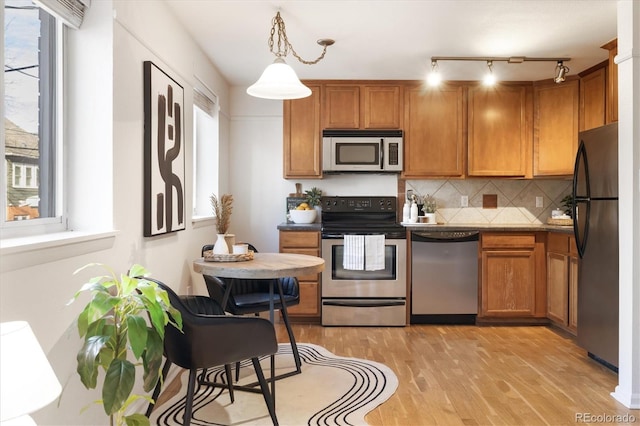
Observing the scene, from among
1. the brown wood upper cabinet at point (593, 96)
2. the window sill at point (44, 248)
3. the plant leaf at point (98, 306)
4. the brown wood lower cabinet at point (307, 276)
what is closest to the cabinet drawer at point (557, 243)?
the brown wood upper cabinet at point (593, 96)

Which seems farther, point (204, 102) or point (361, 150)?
point (361, 150)

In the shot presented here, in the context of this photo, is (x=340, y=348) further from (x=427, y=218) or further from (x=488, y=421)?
(x=427, y=218)

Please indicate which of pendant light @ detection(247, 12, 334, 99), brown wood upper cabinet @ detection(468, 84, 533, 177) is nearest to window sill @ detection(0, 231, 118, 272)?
pendant light @ detection(247, 12, 334, 99)

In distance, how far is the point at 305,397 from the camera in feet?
8.70

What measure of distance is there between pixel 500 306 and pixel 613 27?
8.20ft

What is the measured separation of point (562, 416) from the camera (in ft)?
7.93

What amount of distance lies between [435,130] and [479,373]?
2.47 metres

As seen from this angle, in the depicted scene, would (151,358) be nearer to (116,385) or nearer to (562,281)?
(116,385)

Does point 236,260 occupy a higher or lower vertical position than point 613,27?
lower

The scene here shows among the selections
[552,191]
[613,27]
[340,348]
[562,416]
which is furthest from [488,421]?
[552,191]

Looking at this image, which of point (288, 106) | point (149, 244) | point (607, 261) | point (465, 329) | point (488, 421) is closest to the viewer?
point (488, 421)

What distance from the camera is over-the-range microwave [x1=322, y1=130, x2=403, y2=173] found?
179 inches

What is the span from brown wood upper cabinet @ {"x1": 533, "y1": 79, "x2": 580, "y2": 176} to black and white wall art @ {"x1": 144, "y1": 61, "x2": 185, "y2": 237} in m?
3.44

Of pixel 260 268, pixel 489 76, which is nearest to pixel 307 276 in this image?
pixel 260 268
